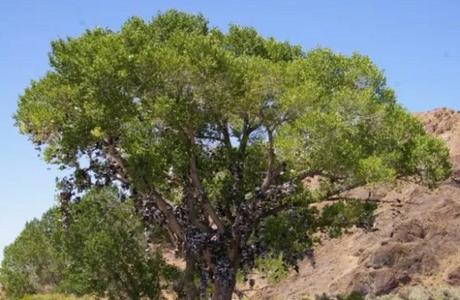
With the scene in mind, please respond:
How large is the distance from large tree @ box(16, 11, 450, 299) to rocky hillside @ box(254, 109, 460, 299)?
25256mm

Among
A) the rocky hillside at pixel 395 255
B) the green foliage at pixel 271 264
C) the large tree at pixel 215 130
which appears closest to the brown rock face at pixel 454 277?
the rocky hillside at pixel 395 255

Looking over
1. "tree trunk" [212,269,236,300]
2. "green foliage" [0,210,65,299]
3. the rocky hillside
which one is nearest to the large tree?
"tree trunk" [212,269,236,300]

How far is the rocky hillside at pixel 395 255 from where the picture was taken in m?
53.2

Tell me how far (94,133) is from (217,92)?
4060 millimetres

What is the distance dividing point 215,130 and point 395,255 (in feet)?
109

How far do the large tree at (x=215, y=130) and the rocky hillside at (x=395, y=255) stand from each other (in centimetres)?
2526

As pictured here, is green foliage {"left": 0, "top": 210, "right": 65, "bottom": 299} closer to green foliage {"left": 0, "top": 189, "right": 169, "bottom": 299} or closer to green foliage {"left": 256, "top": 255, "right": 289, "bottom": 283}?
green foliage {"left": 0, "top": 189, "right": 169, "bottom": 299}

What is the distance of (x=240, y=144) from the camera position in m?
25.8

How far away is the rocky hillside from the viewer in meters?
53.2

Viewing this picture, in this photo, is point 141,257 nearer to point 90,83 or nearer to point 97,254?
point 97,254

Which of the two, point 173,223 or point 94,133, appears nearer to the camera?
point 94,133

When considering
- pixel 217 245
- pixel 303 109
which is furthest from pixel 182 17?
pixel 217 245

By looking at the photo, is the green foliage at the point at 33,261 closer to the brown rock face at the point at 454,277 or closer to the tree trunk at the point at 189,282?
the brown rock face at the point at 454,277

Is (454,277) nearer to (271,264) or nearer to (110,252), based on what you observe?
(271,264)
